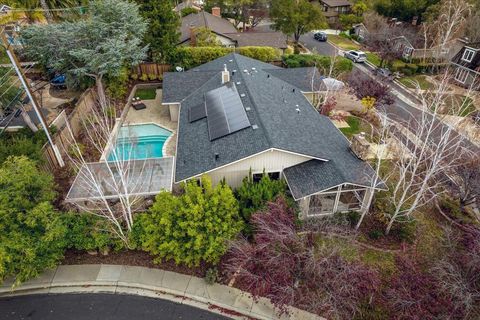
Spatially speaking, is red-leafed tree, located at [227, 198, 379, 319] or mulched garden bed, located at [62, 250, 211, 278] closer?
red-leafed tree, located at [227, 198, 379, 319]

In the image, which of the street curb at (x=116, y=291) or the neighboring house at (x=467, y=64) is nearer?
the street curb at (x=116, y=291)

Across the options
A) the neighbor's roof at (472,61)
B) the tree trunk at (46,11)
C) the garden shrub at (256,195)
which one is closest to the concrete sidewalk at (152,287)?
the garden shrub at (256,195)

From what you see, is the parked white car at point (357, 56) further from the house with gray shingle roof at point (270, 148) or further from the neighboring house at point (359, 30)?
the house with gray shingle roof at point (270, 148)

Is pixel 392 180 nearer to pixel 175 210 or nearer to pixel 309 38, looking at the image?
pixel 175 210

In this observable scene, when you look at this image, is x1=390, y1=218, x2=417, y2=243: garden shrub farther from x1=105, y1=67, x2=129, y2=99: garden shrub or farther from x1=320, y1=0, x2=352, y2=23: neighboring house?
x1=320, y1=0, x2=352, y2=23: neighboring house

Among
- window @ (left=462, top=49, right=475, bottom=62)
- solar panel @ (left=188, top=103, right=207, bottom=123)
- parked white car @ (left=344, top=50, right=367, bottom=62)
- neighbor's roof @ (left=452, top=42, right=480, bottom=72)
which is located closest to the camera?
solar panel @ (left=188, top=103, right=207, bottom=123)

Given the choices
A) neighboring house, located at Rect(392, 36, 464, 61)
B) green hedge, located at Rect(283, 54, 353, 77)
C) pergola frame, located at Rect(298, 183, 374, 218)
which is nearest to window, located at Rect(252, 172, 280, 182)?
pergola frame, located at Rect(298, 183, 374, 218)

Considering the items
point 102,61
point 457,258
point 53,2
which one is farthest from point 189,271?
point 53,2
